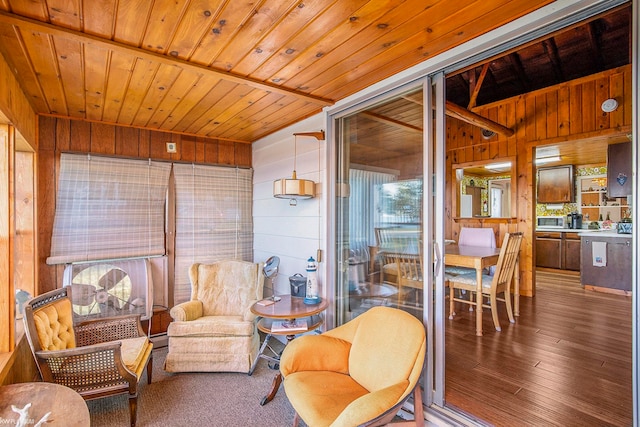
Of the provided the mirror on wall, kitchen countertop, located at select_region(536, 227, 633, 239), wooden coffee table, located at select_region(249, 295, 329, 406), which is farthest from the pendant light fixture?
the mirror on wall

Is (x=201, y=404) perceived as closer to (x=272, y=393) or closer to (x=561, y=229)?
(x=272, y=393)

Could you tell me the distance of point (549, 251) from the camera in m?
6.84

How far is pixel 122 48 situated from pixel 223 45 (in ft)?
1.89

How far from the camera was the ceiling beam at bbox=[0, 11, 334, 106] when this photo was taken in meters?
1.65

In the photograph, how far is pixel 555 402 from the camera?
214 centimetres

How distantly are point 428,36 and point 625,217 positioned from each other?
7.29 metres

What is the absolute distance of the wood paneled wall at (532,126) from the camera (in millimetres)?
4031

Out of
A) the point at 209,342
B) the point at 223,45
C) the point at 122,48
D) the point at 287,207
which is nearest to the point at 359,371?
the point at 209,342

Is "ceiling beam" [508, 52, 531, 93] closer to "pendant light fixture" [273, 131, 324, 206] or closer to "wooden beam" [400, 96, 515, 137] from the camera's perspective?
"wooden beam" [400, 96, 515, 137]

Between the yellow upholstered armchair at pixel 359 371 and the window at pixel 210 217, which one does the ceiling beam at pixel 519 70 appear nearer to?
the window at pixel 210 217

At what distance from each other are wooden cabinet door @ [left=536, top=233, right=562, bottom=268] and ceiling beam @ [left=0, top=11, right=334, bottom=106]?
22.1 feet

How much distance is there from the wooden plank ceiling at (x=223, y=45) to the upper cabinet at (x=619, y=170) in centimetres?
467

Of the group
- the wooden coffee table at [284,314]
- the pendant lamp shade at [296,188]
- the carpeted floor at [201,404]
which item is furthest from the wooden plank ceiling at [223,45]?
the carpeted floor at [201,404]

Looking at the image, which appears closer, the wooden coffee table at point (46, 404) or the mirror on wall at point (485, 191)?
the wooden coffee table at point (46, 404)
